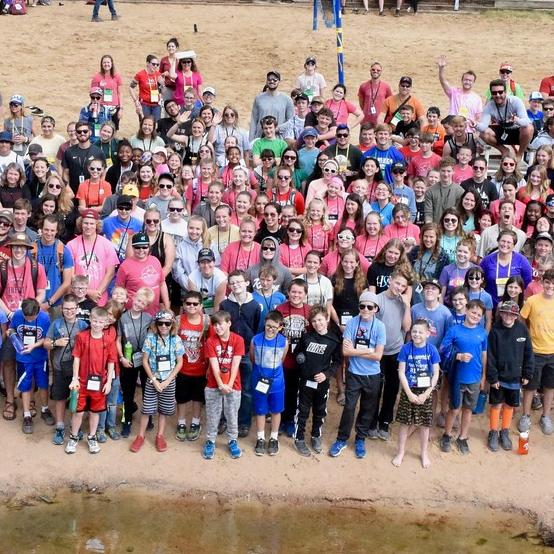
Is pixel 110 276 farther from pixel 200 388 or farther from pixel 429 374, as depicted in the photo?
pixel 429 374

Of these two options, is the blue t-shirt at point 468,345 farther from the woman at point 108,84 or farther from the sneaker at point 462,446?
the woman at point 108,84

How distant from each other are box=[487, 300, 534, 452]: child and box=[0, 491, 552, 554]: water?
1.22 m

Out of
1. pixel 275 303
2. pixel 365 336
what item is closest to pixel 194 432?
pixel 275 303

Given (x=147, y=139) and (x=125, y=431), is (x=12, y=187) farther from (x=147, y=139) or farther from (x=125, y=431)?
(x=125, y=431)

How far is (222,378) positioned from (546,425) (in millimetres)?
3351

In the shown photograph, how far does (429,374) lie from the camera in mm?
8477

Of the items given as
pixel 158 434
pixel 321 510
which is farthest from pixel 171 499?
pixel 321 510

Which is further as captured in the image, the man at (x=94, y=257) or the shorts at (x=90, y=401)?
the man at (x=94, y=257)

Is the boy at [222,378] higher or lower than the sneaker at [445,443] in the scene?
higher

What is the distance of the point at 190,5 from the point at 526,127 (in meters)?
14.2

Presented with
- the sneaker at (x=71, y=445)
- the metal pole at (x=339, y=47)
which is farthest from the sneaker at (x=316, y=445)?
the metal pole at (x=339, y=47)

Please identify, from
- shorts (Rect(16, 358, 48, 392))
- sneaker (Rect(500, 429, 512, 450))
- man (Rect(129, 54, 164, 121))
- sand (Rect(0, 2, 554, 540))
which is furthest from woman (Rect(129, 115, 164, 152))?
sneaker (Rect(500, 429, 512, 450))

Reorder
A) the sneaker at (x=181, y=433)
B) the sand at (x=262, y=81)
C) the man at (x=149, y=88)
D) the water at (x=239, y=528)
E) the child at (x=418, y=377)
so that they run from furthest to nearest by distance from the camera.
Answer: the man at (x=149, y=88) < the sneaker at (x=181, y=433) < the sand at (x=262, y=81) < the child at (x=418, y=377) < the water at (x=239, y=528)

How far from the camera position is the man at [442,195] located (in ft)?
34.0
